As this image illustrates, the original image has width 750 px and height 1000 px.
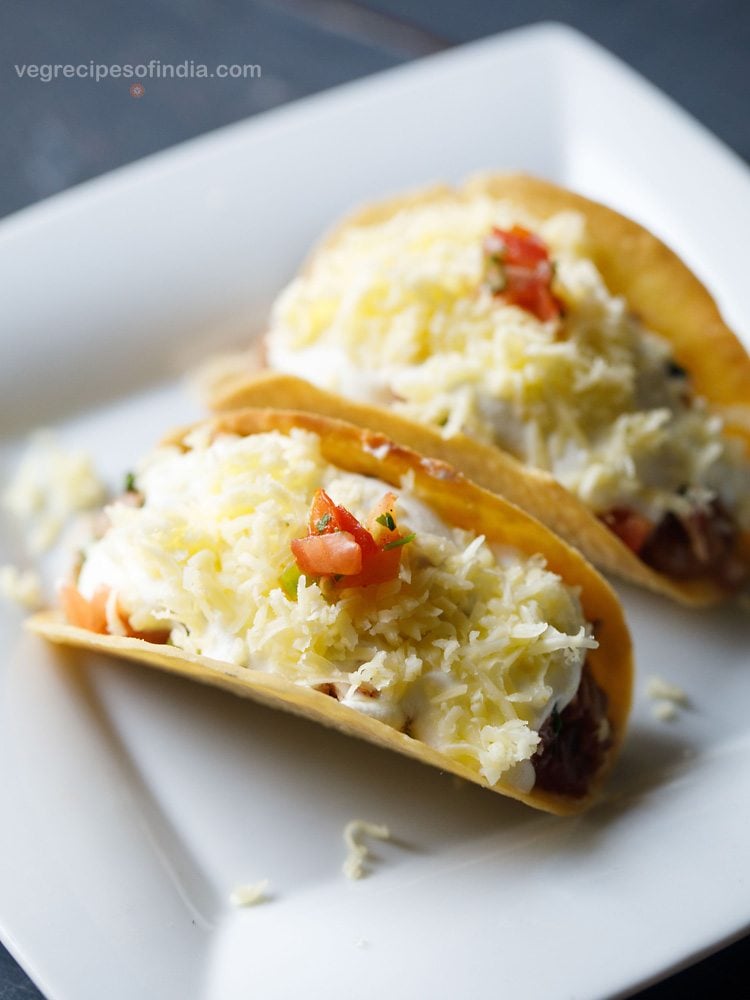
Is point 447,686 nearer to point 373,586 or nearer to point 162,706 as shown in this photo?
point 373,586

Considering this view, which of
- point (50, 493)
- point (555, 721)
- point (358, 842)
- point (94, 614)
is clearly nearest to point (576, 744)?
point (555, 721)

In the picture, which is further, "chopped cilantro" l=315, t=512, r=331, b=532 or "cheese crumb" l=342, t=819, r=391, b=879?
"cheese crumb" l=342, t=819, r=391, b=879

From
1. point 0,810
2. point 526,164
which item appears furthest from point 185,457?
point 526,164

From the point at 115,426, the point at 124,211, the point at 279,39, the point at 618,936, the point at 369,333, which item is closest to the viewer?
the point at 618,936

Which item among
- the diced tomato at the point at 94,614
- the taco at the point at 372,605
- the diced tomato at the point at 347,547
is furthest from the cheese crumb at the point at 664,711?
the diced tomato at the point at 94,614

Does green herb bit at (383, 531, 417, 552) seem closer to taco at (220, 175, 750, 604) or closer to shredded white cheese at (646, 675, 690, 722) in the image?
taco at (220, 175, 750, 604)

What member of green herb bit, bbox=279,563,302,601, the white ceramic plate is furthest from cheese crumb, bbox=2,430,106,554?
green herb bit, bbox=279,563,302,601

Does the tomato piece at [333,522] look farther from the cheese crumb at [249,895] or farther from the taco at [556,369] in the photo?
the cheese crumb at [249,895]

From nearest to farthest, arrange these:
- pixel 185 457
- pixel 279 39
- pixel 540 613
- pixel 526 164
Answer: pixel 540 613 → pixel 185 457 → pixel 526 164 → pixel 279 39
